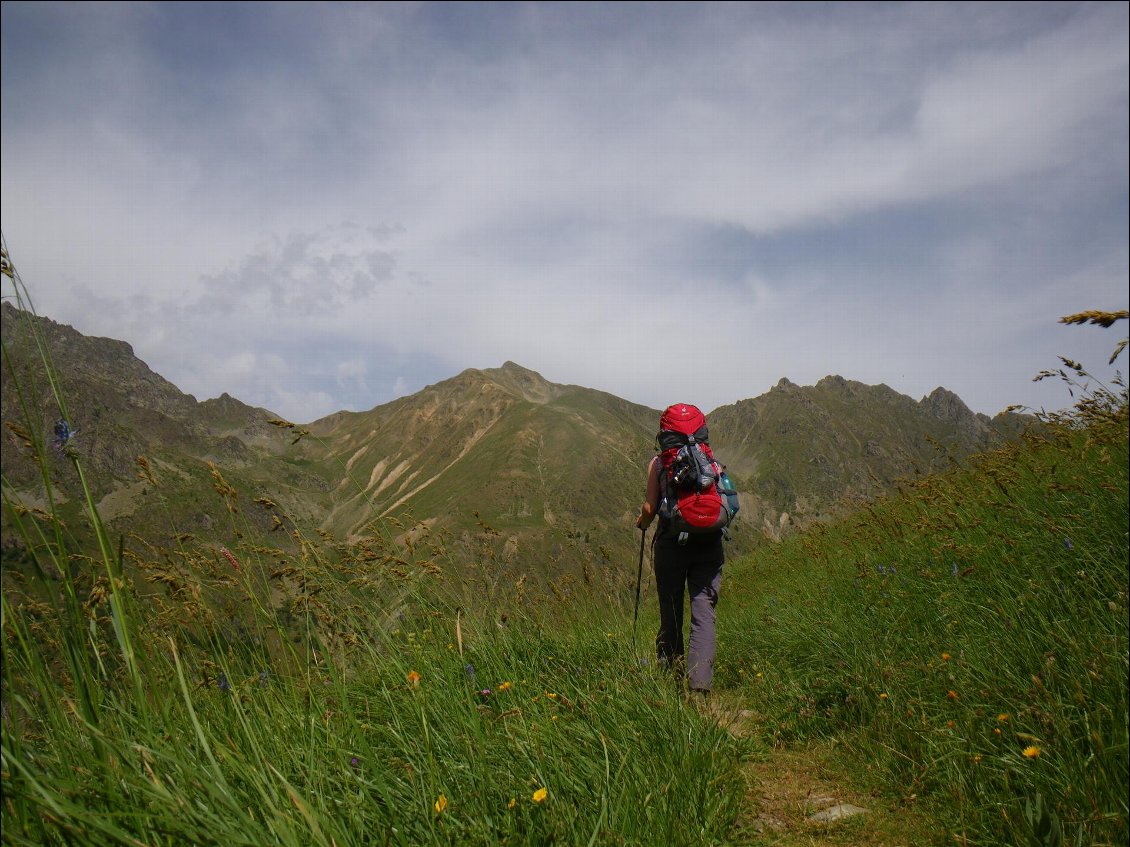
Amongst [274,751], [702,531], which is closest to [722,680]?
[702,531]

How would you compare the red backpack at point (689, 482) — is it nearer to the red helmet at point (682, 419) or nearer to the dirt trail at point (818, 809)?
the red helmet at point (682, 419)

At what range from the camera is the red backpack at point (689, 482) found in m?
5.79

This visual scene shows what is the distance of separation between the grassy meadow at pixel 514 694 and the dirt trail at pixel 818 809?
71 millimetres

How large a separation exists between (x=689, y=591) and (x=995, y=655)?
2488mm

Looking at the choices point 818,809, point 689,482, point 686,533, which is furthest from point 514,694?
point 689,482

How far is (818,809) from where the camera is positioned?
3.92m

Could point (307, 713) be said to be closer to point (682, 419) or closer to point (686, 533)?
point (686, 533)

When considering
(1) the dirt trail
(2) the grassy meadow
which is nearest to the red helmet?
(2) the grassy meadow

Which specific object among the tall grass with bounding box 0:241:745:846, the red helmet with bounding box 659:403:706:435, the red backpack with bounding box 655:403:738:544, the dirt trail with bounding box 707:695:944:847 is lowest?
Answer: the dirt trail with bounding box 707:695:944:847

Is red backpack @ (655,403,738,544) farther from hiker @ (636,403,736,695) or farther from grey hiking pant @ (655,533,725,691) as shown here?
grey hiking pant @ (655,533,725,691)

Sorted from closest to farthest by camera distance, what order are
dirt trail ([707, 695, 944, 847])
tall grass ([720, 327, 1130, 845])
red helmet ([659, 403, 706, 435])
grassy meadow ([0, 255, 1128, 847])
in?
grassy meadow ([0, 255, 1128, 847]) → tall grass ([720, 327, 1130, 845]) → dirt trail ([707, 695, 944, 847]) → red helmet ([659, 403, 706, 435])

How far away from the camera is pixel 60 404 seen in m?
2.39

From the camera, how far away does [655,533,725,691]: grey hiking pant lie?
19.1 feet

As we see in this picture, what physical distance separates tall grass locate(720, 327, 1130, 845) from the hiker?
72 cm
